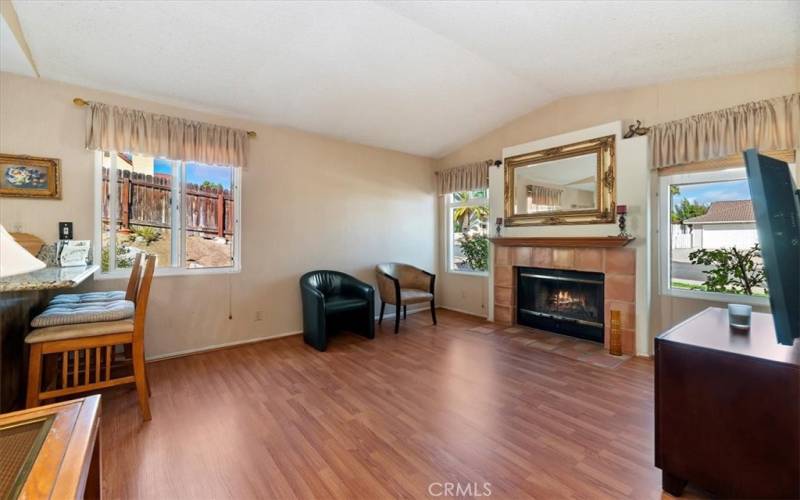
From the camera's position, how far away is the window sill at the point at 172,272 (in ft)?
10.0

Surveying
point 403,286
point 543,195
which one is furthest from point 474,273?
point 543,195

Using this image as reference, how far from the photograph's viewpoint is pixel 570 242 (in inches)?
149

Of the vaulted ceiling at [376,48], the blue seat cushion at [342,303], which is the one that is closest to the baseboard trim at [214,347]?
the blue seat cushion at [342,303]

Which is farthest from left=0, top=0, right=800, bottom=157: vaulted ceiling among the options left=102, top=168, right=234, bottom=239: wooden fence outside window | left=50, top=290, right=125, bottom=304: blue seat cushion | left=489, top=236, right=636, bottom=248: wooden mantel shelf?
left=50, top=290, right=125, bottom=304: blue seat cushion

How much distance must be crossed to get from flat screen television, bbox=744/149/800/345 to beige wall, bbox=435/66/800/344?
89.3 inches

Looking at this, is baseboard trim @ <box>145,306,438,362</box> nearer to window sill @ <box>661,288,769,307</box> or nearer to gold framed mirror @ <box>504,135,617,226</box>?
gold framed mirror @ <box>504,135,617,226</box>

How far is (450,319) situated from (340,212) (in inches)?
85.4

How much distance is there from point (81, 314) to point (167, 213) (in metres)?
1.63

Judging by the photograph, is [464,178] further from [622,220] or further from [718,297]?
[718,297]

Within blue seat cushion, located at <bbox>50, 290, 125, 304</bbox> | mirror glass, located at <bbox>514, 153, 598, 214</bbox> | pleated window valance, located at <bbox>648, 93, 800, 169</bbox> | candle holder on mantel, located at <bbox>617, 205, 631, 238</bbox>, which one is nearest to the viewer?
blue seat cushion, located at <bbox>50, 290, 125, 304</bbox>

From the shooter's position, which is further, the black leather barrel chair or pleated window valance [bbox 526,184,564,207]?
pleated window valance [bbox 526,184,564,207]

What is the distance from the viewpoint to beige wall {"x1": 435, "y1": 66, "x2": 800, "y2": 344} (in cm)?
282

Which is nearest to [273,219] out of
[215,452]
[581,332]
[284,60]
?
[284,60]

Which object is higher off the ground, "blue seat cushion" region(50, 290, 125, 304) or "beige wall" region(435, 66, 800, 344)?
"beige wall" region(435, 66, 800, 344)
